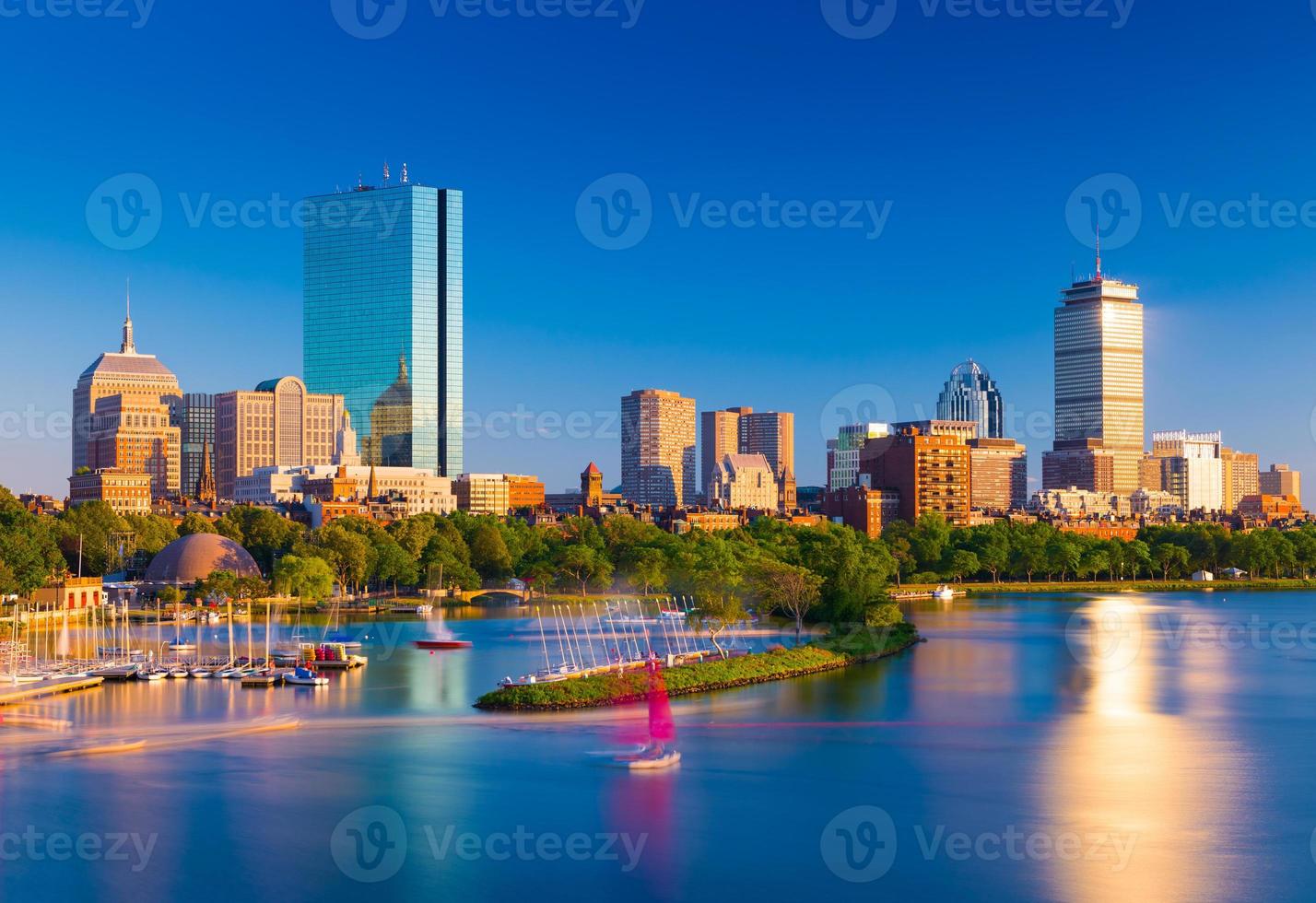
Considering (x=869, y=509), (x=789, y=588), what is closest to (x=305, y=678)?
(x=789, y=588)

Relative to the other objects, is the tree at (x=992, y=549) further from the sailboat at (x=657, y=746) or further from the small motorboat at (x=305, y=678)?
the sailboat at (x=657, y=746)

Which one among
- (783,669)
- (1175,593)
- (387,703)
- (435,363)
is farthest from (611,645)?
(435,363)

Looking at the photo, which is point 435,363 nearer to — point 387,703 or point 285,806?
point 387,703

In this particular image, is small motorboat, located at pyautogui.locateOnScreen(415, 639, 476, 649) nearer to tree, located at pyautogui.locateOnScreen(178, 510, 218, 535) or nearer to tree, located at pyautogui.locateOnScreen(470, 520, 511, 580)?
tree, located at pyautogui.locateOnScreen(470, 520, 511, 580)

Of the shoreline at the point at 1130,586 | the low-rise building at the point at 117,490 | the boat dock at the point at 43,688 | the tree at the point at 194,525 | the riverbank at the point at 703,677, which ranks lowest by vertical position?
the shoreline at the point at 1130,586

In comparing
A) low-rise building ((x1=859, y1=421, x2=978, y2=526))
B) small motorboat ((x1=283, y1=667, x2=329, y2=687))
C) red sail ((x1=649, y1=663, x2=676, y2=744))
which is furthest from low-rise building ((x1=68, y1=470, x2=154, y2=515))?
red sail ((x1=649, y1=663, x2=676, y2=744))

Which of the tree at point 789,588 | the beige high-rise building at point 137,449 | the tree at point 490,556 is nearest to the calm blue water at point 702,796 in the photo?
the tree at point 789,588

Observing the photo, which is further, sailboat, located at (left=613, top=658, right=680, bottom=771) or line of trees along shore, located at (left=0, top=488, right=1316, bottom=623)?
line of trees along shore, located at (left=0, top=488, right=1316, bottom=623)
